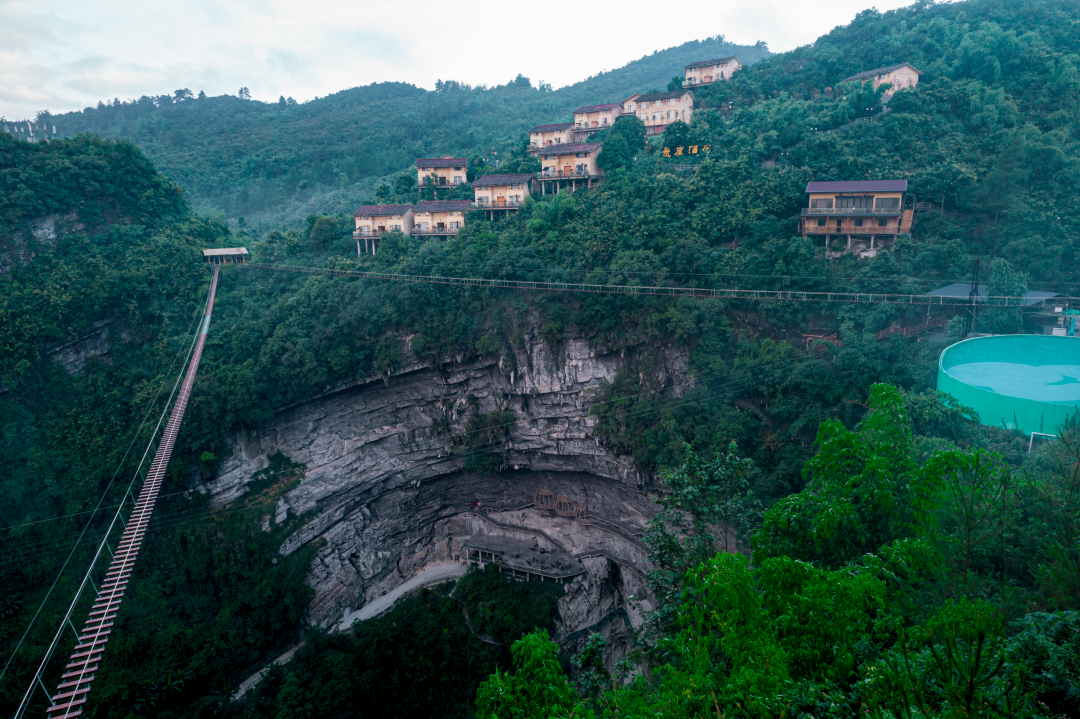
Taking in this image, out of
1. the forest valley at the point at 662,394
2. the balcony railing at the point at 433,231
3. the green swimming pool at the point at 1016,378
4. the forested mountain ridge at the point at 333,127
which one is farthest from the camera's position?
the forested mountain ridge at the point at 333,127

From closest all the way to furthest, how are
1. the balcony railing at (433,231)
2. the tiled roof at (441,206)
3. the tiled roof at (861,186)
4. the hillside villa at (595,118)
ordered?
the tiled roof at (861,186), the tiled roof at (441,206), the balcony railing at (433,231), the hillside villa at (595,118)

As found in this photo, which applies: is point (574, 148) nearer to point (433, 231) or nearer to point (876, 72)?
point (433, 231)

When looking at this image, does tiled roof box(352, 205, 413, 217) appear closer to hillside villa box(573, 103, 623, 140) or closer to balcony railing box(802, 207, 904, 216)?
hillside villa box(573, 103, 623, 140)

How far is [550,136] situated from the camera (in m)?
Answer: 42.0

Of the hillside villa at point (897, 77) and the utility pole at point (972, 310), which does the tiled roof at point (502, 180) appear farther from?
the utility pole at point (972, 310)

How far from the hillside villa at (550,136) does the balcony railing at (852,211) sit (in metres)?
Result: 21.6

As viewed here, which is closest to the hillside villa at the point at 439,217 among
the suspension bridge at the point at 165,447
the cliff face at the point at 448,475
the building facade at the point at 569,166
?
the building facade at the point at 569,166

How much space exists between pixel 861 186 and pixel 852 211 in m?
1.29

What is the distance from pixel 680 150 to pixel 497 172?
13629 mm

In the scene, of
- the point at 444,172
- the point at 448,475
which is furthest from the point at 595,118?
the point at 448,475

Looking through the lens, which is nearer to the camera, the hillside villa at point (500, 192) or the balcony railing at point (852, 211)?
the balcony railing at point (852, 211)

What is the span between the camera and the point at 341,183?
5750 cm

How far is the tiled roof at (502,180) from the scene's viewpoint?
35.3 metres

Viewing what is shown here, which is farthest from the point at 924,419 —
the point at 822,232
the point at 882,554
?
the point at 822,232
